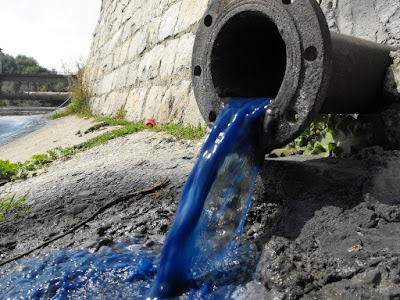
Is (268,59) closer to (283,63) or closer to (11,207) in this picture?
(283,63)

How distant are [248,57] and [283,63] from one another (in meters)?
0.31

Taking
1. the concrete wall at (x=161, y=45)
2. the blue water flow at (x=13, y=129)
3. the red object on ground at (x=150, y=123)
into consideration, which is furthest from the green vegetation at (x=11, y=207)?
the blue water flow at (x=13, y=129)

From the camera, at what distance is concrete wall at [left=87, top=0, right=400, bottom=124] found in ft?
7.55

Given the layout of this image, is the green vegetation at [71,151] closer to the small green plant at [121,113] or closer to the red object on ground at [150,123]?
the red object on ground at [150,123]

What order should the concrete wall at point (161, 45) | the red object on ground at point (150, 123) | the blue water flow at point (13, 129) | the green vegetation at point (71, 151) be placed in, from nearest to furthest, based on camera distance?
the concrete wall at point (161, 45)
the green vegetation at point (71, 151)
the red object on ground at point (150, 123)
the blue water flow at point (13, 129)

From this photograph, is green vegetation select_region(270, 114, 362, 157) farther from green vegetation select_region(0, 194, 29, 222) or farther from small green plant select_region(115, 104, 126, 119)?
small green plant select_region(115, 104, 126, 119)

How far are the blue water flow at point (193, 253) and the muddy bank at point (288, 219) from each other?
10 cm

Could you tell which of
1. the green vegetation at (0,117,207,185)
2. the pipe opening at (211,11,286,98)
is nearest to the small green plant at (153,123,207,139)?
the green vegetation at (0,117,207,185)

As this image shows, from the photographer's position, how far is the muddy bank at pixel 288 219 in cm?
131

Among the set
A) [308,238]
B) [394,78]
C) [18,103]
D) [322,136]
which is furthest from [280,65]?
[18,103]

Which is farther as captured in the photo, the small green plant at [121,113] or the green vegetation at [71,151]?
the small green plant at [121,113]

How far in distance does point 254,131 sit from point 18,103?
32.9 m

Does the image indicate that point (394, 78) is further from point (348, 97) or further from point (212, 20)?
point (212, 20)

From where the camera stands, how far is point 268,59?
2398mm
